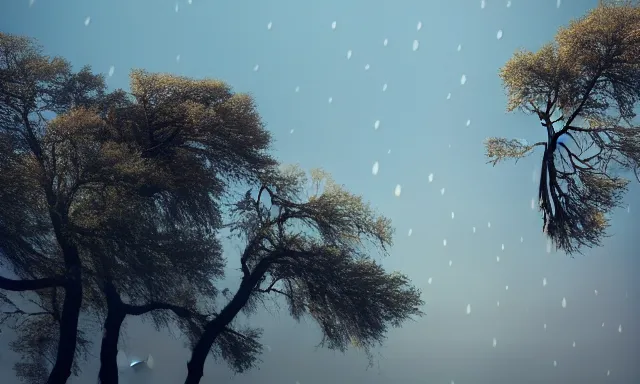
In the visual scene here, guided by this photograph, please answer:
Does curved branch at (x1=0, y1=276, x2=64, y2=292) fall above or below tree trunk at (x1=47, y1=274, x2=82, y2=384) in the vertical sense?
above

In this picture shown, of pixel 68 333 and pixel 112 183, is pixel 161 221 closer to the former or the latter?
pixel 112 183

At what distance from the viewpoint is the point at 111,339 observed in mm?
14445

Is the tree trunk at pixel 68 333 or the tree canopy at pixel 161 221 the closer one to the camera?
the tree canopy at pixel 161 221

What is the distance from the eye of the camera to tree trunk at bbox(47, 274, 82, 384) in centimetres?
1313

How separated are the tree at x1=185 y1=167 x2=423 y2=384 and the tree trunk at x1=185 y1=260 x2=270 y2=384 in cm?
3

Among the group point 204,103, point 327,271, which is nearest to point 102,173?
point 204,103

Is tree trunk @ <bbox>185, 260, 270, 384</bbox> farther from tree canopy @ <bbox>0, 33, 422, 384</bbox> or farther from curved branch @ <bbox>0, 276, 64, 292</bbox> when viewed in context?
curved branch @ <bbox>0, 276, 64, 292</bbox>

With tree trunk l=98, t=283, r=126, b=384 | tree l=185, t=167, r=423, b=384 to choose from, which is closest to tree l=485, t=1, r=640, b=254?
tree l=185, t=167, r=423, b=384

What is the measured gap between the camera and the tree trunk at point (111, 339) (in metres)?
13.9

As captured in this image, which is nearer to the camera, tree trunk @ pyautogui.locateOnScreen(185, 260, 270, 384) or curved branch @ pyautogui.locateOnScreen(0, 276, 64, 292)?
curved branch @ pyautogui.locateOnScreen(0, 276, 64, 292)

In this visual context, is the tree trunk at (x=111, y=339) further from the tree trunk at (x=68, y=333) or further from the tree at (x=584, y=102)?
the tree at (x=584, y=102)

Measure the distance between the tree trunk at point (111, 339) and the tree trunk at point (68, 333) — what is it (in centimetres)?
76

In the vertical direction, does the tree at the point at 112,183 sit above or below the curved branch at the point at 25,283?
above

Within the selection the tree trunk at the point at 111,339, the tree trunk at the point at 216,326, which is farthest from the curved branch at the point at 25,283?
the tree trunk at the point at 216,326
